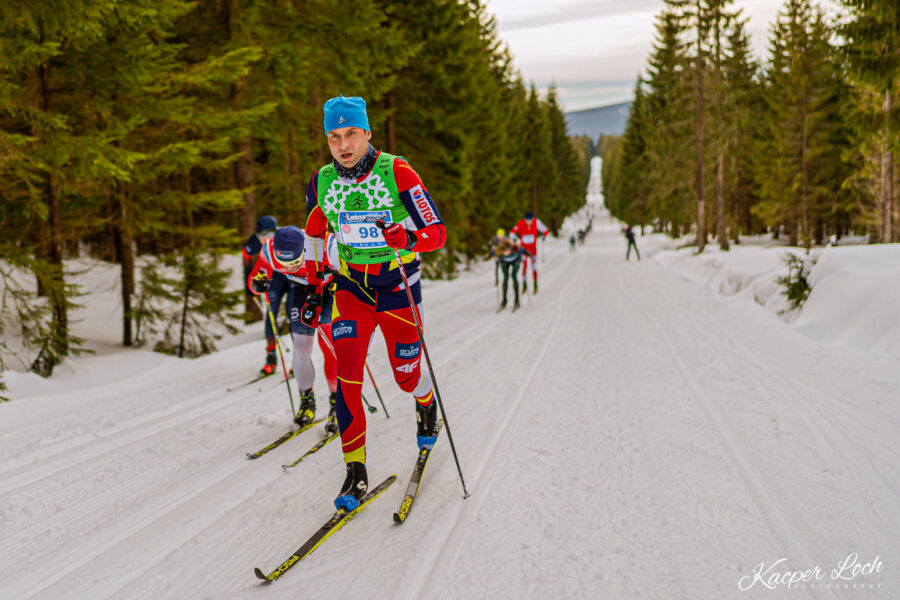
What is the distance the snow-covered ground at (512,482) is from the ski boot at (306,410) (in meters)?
0.30

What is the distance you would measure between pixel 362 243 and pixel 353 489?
69.4 inches

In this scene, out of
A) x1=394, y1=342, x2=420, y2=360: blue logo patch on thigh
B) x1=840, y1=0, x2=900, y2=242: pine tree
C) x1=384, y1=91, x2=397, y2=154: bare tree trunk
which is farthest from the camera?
x1=384, y1=91, x2=397, y2=154: bare tree trunk

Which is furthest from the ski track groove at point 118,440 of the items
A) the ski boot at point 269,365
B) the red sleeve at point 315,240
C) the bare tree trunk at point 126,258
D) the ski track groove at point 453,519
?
the bare tree trunk at point 126,258

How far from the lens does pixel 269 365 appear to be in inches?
299

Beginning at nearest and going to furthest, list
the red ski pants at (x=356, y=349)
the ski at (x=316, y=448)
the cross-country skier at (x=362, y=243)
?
the cross-country skier at (x=362, y=243)
the red ski pants at (x=356, y=349)
the ski at (x=316, y=448)

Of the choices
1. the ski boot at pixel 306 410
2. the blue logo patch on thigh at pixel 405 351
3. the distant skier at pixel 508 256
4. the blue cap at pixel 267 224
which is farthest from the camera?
the distant skier at pixel 508 256

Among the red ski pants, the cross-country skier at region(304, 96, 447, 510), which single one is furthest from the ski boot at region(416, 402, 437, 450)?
the red ski pants

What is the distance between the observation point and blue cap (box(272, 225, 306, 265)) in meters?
5.20

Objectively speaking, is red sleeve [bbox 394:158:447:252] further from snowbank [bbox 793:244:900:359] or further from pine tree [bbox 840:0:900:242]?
pine tree [bbox 840:0:900:242]

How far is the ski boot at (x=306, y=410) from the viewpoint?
543cm

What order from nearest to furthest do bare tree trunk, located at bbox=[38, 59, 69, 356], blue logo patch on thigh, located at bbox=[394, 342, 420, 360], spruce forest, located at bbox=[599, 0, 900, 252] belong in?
blue logo patch on thigh, located at bbox=[394, 342, 420, 360]
bare tree trunk, located at bbox=[38, 59, 69, 356]
spruce forest, located at bbox=[599, 0, 900, 252]

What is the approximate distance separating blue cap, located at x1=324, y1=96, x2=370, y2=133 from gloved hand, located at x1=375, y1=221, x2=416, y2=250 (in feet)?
2.32

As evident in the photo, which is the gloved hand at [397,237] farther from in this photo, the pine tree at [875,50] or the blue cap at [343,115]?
the pine tree at [875,50]

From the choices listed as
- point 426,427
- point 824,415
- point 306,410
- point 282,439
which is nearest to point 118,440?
point 282,439
